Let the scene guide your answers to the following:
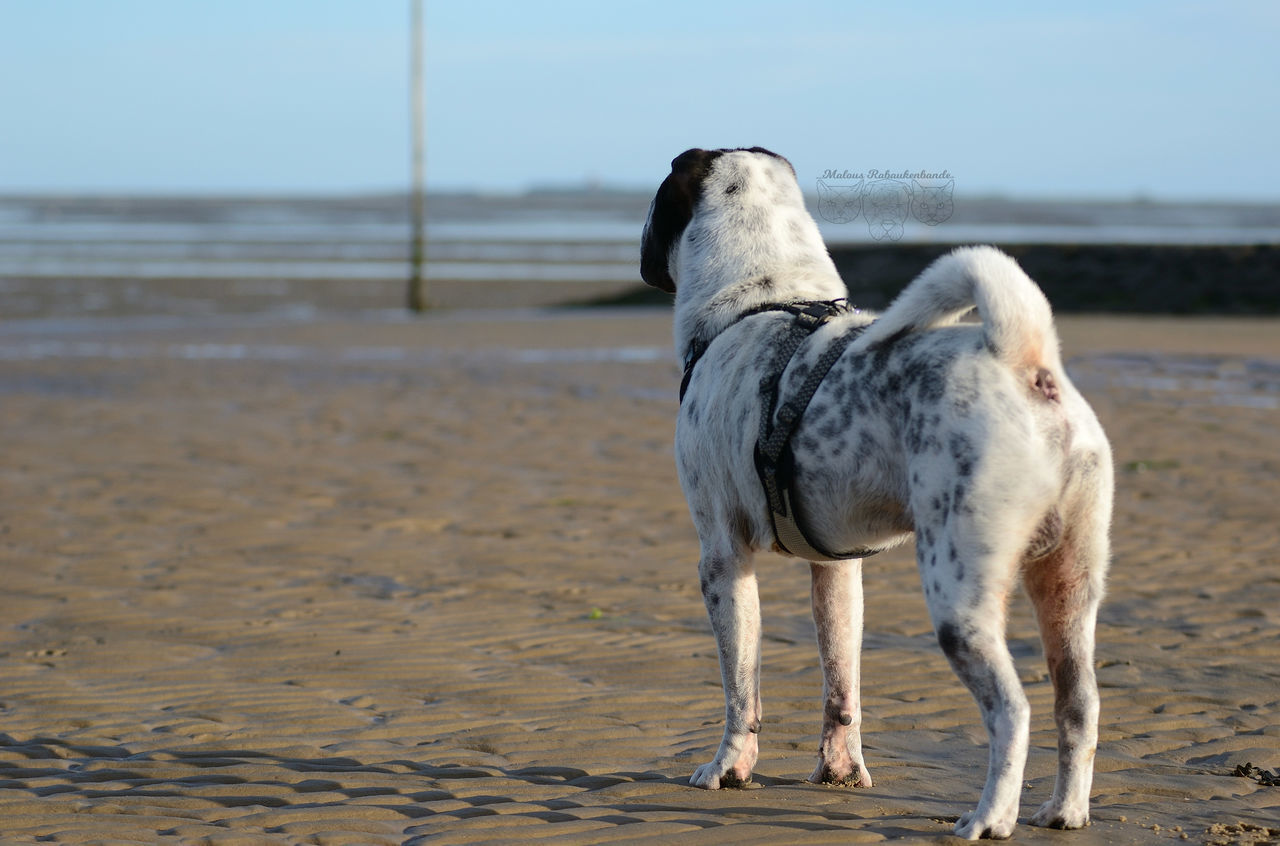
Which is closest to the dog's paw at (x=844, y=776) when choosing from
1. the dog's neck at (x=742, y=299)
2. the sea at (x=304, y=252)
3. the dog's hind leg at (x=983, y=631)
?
the dog's hind leg at (x=983, y=631)

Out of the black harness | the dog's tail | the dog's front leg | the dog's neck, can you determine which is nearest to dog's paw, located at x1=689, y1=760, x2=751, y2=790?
the dog's front leg

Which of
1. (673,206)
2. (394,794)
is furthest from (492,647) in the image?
(673,206)

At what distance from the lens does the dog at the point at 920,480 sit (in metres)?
3.33

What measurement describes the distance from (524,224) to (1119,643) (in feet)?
221

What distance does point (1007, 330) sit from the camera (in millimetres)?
3365

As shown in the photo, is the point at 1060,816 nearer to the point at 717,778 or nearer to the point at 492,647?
the point at 717,778

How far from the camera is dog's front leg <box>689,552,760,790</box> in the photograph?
4.09 m

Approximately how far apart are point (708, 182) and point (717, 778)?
2031 mm

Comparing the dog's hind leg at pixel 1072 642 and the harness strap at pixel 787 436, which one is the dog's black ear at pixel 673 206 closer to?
the harness strap at pixel 787 436

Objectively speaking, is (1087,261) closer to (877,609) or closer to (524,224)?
(877,609)

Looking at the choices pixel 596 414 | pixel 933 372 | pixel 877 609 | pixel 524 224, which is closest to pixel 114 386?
pixel 596 414

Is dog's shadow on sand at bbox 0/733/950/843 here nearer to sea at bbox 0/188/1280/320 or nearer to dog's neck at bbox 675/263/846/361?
dog's neck at bbox 675/263/846/361

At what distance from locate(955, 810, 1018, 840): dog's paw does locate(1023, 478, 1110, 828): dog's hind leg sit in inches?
9.2

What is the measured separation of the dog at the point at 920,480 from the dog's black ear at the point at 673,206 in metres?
0.30
